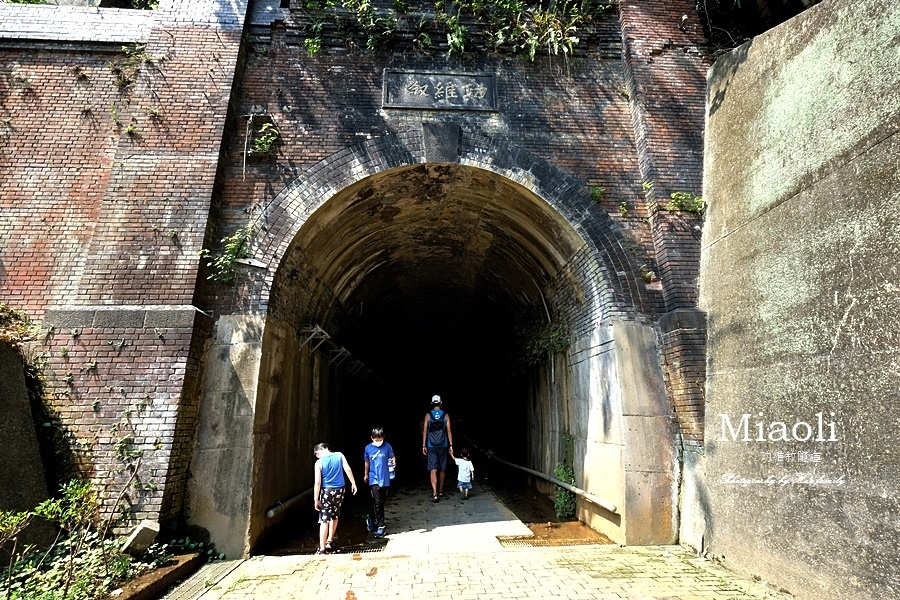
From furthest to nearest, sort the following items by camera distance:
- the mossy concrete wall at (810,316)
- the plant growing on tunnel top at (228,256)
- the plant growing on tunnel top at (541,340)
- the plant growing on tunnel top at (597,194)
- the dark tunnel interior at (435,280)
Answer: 1. the plant growing on tunnel top at (541,340)
2. the dark tunnel interior at (435,280)
3. the plant growing on tunnel top at (597,194)
4. the plant growing on tunnel top at (228,256)
5. the mossy concrete wall at (810,316)

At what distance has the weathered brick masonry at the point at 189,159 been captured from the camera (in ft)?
19.9

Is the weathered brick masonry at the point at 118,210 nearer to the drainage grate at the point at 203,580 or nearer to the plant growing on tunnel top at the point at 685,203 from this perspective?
the drainage grate at the point at 203,580

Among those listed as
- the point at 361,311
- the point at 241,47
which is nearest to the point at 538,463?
the point at 361,311

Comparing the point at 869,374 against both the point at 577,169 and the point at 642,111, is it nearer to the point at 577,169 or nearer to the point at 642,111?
the point at 577,169

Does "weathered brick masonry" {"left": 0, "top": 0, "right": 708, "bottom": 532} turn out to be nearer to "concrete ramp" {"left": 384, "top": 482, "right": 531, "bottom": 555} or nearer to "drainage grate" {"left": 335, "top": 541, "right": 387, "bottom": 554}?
"drainage grate" {"left": 335, "top": 541, "right": 387, "bottom": 554}

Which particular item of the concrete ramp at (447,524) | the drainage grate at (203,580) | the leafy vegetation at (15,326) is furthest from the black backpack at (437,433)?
the leafy vegetation at (15,326)

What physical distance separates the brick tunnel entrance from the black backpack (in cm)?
220

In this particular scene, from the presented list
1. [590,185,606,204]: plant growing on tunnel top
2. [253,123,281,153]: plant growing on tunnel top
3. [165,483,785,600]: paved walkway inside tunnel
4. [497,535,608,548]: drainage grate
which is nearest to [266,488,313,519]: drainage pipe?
[165,483,785,600]: paved walkway inside tunnel

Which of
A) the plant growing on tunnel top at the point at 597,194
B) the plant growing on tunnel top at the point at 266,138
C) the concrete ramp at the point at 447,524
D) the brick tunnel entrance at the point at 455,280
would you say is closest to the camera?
the concrete ramp at the point at 447,524

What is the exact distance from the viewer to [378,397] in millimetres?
17797

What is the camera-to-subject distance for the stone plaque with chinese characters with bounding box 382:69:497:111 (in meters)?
7.96

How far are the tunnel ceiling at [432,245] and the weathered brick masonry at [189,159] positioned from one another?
711 millimetres

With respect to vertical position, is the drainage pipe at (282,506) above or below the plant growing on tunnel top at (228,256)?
below

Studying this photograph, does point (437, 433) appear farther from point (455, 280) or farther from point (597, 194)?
point (455, 280)
